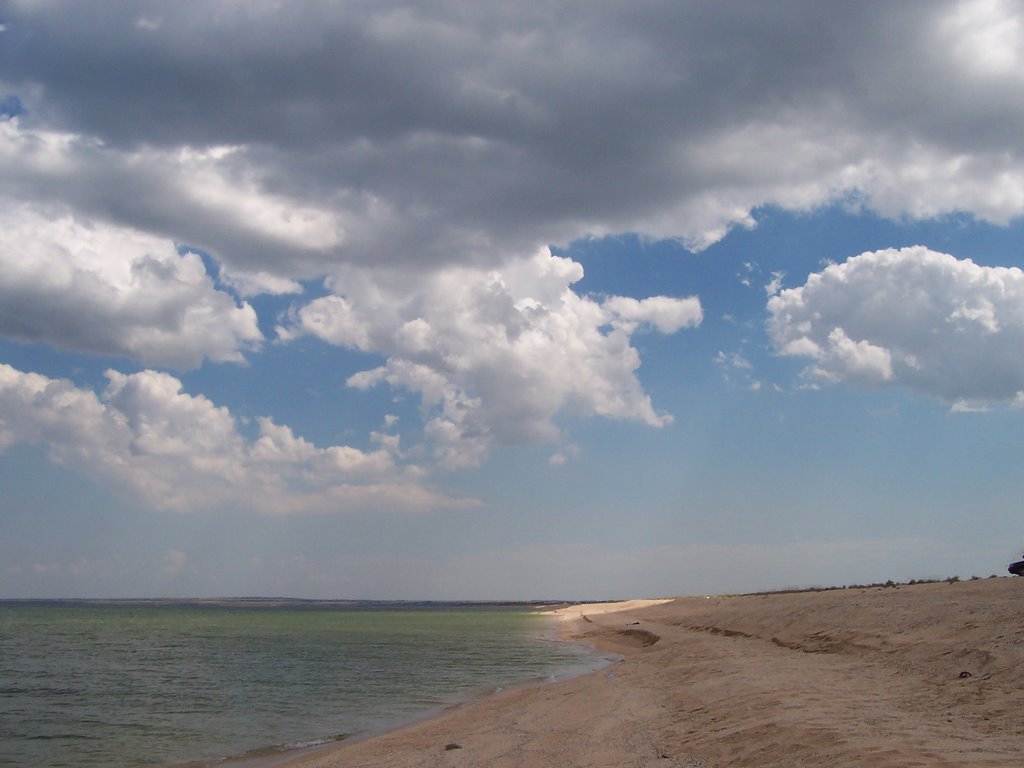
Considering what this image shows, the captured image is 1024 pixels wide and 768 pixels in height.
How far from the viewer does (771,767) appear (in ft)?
36.4

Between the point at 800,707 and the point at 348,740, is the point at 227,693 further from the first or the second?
the point at 800,707

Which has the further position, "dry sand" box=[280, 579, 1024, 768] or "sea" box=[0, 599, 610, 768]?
"sea" box=[0, 599, 610, 768]

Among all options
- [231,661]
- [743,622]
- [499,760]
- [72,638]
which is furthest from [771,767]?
[72,638]

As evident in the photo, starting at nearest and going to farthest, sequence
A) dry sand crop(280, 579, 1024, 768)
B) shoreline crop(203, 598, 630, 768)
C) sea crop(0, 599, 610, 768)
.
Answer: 1. dry sand crop(280, 579, 1024, 768)
2. shoreline crop(203, 598, 630, 768)
3. sea crop(0, 599, 610, 768)

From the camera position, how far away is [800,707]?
1434 centimetres

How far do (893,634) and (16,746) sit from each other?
1033 inches

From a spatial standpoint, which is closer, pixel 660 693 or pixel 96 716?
pixel 660 693

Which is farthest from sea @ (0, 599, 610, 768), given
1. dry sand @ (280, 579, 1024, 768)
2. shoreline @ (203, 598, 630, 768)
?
dry sand @ (280, 579, 1024, 768)

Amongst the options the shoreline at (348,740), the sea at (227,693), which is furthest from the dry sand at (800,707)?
the sea at (227,693)

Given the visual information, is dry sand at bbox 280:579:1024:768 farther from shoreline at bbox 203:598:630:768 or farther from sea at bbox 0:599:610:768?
sea at bbox 0:599:610:768

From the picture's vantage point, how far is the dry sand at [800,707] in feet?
37.8

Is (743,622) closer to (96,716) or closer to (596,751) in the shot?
(596,751)

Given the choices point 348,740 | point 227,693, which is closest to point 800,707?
point 348,740

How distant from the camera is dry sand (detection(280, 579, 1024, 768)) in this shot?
11.5m
